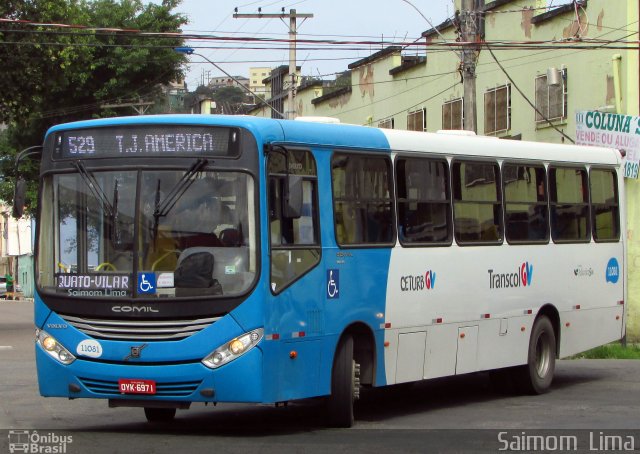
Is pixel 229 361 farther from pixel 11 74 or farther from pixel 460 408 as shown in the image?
pixel 11 74

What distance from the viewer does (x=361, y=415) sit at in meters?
13.3

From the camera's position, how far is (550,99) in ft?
93.9

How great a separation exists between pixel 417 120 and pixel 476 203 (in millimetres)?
22488

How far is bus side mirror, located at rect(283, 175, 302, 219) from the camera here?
430 inches

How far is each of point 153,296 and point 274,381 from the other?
1.30 m

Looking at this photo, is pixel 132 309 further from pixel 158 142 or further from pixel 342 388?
pixel 342 388

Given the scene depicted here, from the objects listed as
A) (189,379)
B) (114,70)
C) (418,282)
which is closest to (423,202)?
(418,282)

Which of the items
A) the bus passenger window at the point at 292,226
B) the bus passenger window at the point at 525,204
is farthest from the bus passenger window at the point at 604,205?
the bus passenger window at the point at 292,226

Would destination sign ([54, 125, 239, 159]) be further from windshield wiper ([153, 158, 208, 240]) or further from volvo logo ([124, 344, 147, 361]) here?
volvo logo ([124, 344, 147, 361])

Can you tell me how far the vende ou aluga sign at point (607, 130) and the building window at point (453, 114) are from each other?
27.8 ft

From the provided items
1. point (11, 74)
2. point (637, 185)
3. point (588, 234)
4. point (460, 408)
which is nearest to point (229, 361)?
point (460, 408)

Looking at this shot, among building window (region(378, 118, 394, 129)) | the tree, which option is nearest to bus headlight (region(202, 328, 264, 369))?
building window (region(378, 118, 394, 129))

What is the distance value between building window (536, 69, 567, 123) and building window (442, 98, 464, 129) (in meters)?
4.08

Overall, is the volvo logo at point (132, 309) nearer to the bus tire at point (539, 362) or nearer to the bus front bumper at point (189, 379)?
the bus front bumper at point (189, 379)
